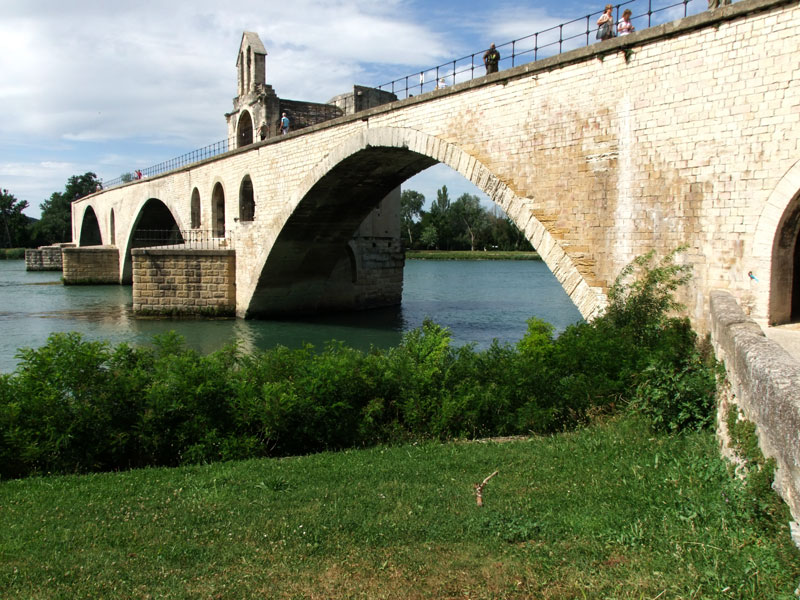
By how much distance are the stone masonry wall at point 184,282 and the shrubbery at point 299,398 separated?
14853 mm

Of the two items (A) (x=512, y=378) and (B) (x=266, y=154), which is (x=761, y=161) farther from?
(B) (x=266, y=154)

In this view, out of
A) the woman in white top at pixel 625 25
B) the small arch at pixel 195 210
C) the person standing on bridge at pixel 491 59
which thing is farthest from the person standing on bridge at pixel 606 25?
the small arch at pixel 195 210

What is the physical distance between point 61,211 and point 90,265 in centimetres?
5769

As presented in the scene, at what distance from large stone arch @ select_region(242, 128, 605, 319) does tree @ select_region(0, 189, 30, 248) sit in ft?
245

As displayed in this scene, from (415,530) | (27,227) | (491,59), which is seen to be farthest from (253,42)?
(27,227)

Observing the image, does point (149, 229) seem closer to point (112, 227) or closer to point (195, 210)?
point (112, 227)

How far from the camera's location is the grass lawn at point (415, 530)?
10.3ft

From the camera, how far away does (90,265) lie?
120ft

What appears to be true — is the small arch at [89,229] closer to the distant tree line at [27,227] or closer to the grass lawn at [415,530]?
the distant tree line at [27,227]

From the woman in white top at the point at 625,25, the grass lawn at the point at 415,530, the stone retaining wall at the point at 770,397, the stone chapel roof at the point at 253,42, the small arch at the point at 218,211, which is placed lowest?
the grass lawn at the point at 415,530

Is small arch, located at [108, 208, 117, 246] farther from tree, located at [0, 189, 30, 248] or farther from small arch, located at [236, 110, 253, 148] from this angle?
tree, located at [0, 189, 30, 248]

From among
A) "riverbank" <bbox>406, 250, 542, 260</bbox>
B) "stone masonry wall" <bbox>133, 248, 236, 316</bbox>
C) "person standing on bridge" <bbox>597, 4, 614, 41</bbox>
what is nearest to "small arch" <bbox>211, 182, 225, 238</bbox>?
"stone masonry wall" <bbox>133, 248, 236, 316</bbox>

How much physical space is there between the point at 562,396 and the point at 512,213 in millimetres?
5778

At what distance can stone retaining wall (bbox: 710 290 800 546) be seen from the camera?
2684 millimetres
